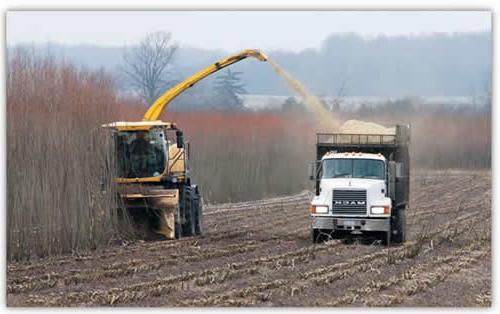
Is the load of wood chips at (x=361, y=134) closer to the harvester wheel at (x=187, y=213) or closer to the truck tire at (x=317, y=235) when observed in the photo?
the truck tire at (x=317, y=235)

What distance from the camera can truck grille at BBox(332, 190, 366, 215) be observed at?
22.9 meters

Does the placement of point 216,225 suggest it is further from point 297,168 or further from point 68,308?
point 68,308

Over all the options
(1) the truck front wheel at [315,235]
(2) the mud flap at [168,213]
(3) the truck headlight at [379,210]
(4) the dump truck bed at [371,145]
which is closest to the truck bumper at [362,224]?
(3) the truck headlight at [379,210]

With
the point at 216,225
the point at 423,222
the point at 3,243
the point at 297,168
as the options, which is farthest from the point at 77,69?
the point at 297,168

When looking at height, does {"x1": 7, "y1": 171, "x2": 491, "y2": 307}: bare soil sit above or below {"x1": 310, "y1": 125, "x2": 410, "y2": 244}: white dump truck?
below

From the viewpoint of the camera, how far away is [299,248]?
887 inches

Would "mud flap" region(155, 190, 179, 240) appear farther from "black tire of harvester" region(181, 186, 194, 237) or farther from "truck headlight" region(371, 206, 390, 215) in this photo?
"truck headlight" region(371, 206, 390, 215)

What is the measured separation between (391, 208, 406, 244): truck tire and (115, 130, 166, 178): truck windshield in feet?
14.1

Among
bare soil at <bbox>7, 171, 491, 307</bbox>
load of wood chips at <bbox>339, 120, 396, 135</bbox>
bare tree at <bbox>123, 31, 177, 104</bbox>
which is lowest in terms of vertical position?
bare soil at <bbox>7, 171, 491, 307</bbox>

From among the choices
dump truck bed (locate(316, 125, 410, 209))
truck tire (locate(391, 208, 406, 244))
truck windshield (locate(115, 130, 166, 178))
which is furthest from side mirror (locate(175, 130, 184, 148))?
truck tire (locate(391, 208, 406, 244))

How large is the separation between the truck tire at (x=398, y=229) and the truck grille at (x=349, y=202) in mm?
990

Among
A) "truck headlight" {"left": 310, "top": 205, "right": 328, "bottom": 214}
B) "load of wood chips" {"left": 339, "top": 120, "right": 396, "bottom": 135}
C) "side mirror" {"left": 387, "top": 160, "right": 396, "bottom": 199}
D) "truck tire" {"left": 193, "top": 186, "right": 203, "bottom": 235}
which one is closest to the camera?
"truck headlight" {"left": 310, "top": 205, "right": 328, "bottom": 214}

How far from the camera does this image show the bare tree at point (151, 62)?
19.8 metres

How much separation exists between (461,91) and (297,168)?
1262cm
